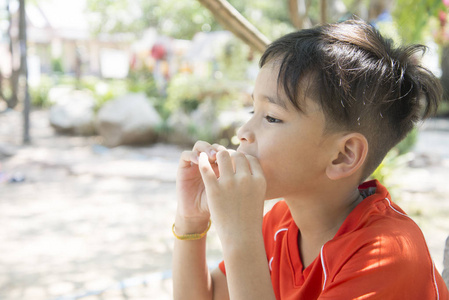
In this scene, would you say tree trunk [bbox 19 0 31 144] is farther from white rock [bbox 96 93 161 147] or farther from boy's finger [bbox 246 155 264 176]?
boy's finger [bbox 246 155 264 176]

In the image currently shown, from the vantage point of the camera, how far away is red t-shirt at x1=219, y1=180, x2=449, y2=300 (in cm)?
104

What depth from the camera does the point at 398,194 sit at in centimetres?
Answer: 497

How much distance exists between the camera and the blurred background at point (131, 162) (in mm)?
3408

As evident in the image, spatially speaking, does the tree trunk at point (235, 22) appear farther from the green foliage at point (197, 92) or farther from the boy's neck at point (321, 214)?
the green foliage at point (197, 92)

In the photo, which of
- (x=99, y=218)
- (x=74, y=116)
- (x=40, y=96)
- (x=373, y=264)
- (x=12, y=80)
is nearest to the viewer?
(x=373, y=264)

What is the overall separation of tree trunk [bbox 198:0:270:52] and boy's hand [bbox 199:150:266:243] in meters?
1.58

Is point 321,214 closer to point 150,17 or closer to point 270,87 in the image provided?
point 270,87

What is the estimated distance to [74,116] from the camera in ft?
38.5

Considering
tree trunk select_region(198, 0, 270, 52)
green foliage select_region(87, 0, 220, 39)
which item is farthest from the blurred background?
green foliage select_region(87, 0, 220, 39)

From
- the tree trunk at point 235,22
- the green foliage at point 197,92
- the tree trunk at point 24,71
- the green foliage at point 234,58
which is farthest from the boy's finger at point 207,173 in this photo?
the green foliage at point 234,58

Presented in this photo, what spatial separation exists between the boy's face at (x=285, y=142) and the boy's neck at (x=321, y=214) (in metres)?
0.05

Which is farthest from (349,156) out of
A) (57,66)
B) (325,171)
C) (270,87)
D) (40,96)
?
(57,66)

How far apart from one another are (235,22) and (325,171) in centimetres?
164

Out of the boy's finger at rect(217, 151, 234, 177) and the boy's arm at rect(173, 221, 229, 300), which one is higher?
the boy's finger at rect(217, 151, 234, 177)
